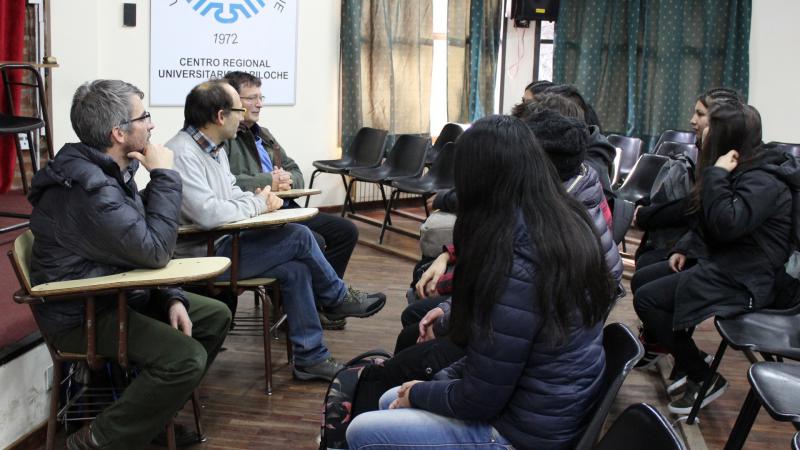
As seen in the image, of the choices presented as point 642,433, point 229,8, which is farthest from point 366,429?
point 229,8

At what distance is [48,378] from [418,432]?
4.82 ft

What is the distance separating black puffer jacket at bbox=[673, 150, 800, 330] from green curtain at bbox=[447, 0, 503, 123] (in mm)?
4725

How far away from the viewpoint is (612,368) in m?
1.76

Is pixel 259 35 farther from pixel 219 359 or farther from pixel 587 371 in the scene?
pixel 587 371

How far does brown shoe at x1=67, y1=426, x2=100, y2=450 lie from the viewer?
2.30m

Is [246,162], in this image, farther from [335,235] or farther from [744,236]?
[744,236]

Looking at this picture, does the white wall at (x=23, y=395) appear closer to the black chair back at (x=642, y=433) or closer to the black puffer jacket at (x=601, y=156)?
the black chair back at (x=642, y=433)

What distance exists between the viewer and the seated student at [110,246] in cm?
226

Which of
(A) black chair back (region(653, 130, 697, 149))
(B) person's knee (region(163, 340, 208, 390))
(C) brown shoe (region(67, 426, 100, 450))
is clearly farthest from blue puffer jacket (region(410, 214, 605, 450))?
(A) black chair back (region(653, 130, 697, 149))

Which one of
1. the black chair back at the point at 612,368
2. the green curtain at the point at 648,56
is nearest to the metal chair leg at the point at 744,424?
the black chair back at the point at 612,368

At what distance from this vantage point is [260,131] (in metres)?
3.86

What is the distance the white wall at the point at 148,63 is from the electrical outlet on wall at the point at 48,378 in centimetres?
259

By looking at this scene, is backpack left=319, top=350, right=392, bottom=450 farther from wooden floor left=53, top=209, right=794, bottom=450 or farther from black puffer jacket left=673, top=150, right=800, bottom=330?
black puffer jacket left=673, top=150, right=800, bottom=330

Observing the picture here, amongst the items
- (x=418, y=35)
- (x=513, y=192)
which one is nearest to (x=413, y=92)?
(x=418, y=35)
